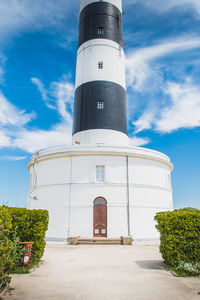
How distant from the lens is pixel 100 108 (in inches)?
664

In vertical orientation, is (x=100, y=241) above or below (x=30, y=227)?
below

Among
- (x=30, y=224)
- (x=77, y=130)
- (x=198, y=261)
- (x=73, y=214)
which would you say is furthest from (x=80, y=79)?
(x=198, y=261)

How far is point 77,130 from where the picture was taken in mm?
17188

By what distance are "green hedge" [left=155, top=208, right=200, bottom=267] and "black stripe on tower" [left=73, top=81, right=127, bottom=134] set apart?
10.6 metres

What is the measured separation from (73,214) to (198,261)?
26.4 feet

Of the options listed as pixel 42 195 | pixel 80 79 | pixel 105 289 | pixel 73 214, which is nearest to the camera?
pixel 105 289

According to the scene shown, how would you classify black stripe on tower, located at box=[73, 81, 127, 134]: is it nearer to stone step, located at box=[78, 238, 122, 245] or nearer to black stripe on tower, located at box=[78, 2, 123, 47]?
black stripe on tower, located at box=[78, 2, 123, 47]

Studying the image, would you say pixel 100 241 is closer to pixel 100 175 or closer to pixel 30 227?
pixel 100 175

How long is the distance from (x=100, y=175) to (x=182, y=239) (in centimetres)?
775

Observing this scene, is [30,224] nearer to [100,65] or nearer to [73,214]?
[73,214]

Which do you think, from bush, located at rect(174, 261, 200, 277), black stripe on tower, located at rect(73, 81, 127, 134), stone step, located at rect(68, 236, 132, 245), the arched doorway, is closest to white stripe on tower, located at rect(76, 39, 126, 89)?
black stripe on tower, located at rect(73, 81, 127, 134)

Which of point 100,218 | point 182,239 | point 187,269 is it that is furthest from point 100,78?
point 187,269

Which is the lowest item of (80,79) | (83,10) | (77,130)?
(77,130)

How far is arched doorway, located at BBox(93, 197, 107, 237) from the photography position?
13.0 metres
